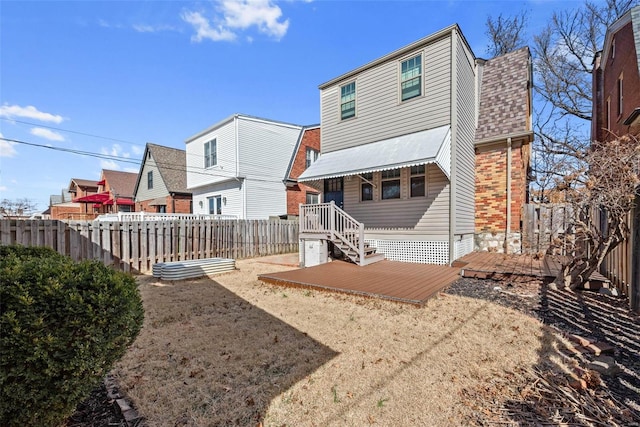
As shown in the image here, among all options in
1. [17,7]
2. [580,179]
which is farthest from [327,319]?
[17,7]

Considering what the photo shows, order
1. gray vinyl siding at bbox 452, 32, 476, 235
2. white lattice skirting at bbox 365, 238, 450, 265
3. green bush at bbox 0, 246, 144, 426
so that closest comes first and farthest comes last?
green bush at bbox 0, 246, 144, 426 < gray vinyl siding at bbox 452, 32, 476, 235 < white lattice skirting at bbox 365, 238, 450, 265

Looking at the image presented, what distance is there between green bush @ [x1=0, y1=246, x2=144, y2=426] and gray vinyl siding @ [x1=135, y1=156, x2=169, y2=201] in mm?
20945

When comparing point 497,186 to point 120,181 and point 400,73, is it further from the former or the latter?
point 120,181

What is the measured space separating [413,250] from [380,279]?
10.4 feet

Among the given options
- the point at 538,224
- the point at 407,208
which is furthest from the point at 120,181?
the point at 538,224

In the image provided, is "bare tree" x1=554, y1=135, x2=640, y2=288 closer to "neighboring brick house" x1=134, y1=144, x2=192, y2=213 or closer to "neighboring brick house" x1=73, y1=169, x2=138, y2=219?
"neighboring brick house" x1=134, y1=144, x2=192, y2=213

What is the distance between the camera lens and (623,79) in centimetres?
1146

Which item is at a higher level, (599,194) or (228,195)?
(228,195)

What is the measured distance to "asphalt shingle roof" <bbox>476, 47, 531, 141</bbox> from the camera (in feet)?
33.9

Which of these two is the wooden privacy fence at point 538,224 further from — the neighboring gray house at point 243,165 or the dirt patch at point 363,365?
the neighboring gray house at point 243,165

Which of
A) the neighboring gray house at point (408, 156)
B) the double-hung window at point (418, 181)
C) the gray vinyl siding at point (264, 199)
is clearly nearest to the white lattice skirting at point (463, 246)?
the neighboring gray house at point (408, 156)

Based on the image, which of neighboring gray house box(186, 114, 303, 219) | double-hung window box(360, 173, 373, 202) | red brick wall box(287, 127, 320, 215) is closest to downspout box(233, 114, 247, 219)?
neighboring gray house box(186, 114, 303, 219)

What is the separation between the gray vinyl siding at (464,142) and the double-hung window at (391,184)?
1.96 m

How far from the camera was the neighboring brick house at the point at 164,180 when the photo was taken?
69.1 feet
